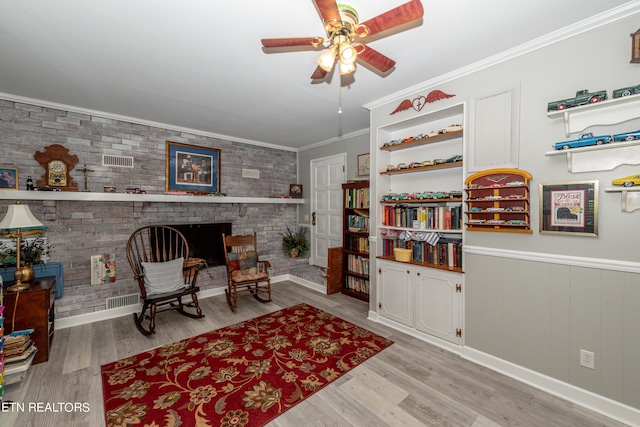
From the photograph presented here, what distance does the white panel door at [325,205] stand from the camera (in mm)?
4582

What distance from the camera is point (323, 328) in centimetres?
291

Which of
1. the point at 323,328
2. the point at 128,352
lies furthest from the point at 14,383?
the point at 323,328

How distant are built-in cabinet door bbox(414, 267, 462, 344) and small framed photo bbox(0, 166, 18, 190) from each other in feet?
14.3

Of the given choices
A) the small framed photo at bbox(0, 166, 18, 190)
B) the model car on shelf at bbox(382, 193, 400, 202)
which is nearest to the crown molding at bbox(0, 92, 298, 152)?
the small framed photo at bbox(0, 166, 18, 190)

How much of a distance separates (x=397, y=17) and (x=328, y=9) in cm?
34

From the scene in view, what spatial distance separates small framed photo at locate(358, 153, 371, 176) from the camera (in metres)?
4.07

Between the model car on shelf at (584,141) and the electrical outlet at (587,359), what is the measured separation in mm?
1403

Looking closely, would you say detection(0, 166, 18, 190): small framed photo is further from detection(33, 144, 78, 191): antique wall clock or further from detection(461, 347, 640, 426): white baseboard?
detection(461, 347, 640, 426): white baseboard

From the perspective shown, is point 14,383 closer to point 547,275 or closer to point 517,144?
point 547,275

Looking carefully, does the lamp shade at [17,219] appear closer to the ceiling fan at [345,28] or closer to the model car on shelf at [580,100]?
the ceiling fan at [345,28]

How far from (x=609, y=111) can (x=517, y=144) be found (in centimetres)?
50

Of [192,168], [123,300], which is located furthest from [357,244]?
[123,300]

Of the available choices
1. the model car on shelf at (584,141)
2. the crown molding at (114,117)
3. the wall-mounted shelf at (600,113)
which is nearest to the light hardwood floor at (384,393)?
the model car on shelf at (584,141)

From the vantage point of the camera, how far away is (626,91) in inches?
62.4
